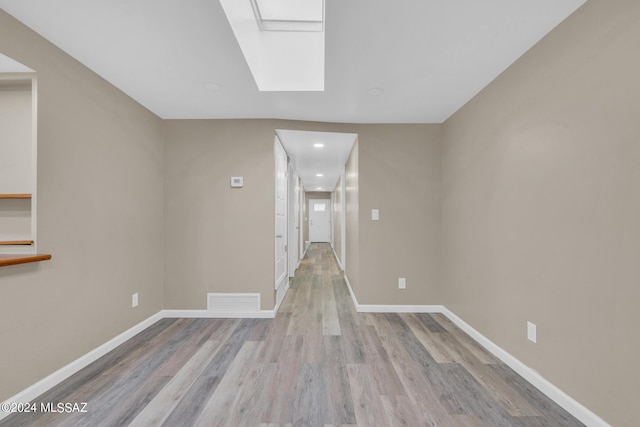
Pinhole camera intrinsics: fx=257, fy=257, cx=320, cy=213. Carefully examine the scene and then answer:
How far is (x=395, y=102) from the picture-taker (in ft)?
8.38

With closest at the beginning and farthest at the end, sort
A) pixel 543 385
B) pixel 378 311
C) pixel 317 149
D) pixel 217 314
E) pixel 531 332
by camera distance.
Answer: pixel 543 385
pixel 531 332
pixel 217 314
pixel 378 311
pixel 317 149

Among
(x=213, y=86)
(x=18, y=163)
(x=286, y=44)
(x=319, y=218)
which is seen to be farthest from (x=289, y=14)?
(x=319, y=218)

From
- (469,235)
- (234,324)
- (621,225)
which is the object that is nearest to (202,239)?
(234,324)

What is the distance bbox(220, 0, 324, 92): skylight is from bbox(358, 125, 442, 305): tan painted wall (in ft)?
3.62

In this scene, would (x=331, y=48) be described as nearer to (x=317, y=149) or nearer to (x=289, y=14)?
(x=289, y=14)

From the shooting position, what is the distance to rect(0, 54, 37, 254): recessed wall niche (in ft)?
5.33

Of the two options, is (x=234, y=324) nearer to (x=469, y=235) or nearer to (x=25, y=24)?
(x=469, y=235)

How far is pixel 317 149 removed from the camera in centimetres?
388

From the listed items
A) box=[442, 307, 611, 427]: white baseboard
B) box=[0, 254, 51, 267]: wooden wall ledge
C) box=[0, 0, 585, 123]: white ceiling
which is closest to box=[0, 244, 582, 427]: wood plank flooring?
box=[442, 307, 611, 427]: white baseboard

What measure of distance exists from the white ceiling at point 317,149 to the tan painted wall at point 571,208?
167 cm

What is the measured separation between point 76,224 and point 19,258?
1.62 ft

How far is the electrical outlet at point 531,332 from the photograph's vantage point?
5.72 feet

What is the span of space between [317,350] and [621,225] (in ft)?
6.85

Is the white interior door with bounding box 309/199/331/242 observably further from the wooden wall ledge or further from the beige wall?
the wooden wall ledge
